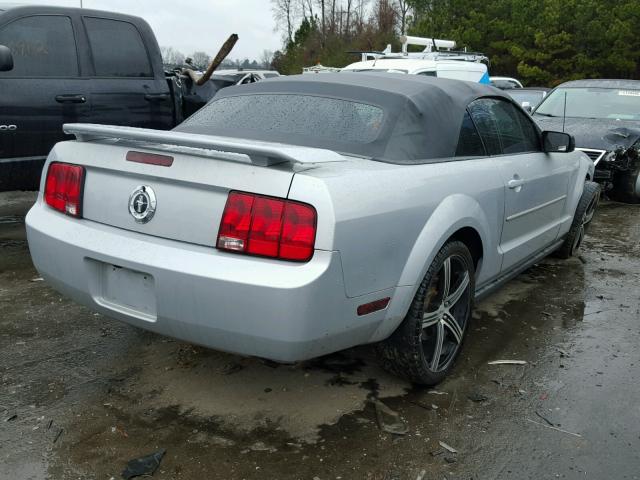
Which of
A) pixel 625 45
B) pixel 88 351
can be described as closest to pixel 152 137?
pixel 88 351

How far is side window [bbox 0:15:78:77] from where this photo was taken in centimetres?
522

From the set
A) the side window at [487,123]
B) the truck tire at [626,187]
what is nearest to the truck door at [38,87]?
the side window at [487,123]

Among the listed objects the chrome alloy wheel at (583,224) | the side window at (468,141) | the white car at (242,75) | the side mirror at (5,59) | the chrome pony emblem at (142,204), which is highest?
the side mirror at (5,59)

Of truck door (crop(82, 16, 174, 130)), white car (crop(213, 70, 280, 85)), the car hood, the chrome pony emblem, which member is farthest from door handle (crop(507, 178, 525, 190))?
white car (crop(213, 70, 280, 85))

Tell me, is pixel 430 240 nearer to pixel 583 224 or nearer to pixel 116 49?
pixel 583 224

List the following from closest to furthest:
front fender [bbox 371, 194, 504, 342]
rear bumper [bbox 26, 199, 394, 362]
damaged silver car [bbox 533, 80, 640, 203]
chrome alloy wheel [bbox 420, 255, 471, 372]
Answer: rear bumper [bbox 26, 199, 394, 362] < front fender [bbox 371, 194, 504, 342] < chrome alloy wheel [bbox 420, 255, 471, 372] < damaged silver car [bbox 533, 80, 640, 203]

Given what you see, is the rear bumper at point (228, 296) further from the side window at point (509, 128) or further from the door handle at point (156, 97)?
the door handle at point (156, 97)

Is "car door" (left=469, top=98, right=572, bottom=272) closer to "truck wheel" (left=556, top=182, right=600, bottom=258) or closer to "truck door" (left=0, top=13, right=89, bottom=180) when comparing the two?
"truck wheel" (left=556, top=182, right=600, bottom=258)

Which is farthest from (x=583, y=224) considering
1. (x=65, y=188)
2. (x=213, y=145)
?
(x=65, y=188)

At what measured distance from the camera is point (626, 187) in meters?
7.90

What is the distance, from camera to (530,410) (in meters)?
2.94

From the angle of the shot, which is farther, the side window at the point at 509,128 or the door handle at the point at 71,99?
the door handle at the point at 71,99

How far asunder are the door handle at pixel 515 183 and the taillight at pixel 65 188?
228cm

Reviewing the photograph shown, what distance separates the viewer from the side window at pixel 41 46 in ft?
17.1
